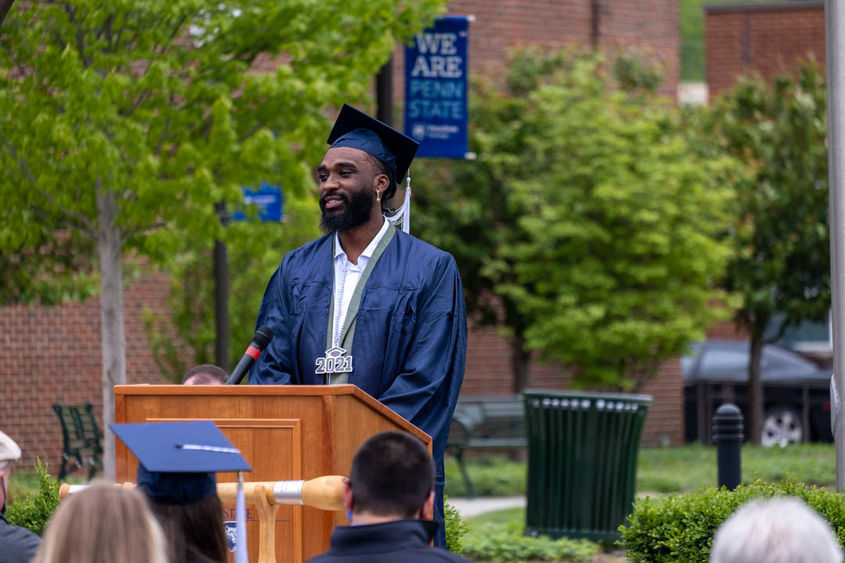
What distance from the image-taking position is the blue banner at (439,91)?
1284cm

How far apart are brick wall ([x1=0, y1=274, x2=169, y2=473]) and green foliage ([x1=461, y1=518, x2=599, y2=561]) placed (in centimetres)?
888

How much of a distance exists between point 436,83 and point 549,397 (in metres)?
3.40

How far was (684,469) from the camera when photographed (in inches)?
690

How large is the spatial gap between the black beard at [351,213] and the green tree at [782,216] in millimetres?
16198

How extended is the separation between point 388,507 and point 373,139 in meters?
2.28

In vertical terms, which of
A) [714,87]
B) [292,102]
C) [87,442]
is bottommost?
[87,442]

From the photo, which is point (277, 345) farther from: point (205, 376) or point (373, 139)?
point (205, 376)

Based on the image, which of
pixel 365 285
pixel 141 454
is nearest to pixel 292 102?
pixel 365 285

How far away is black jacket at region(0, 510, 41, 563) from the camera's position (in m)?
3.92

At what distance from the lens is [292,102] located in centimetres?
1158

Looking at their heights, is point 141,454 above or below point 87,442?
above

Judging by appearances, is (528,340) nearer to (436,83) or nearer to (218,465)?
(436,83)

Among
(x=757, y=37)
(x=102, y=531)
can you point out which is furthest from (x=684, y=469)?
(x=757, y=37)

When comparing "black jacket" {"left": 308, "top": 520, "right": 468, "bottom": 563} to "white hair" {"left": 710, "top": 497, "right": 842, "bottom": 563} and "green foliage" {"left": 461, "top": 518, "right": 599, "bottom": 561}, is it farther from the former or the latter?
"green foliage" {"left": 461, "top": 518, "right": 599, "bottom": 561}
